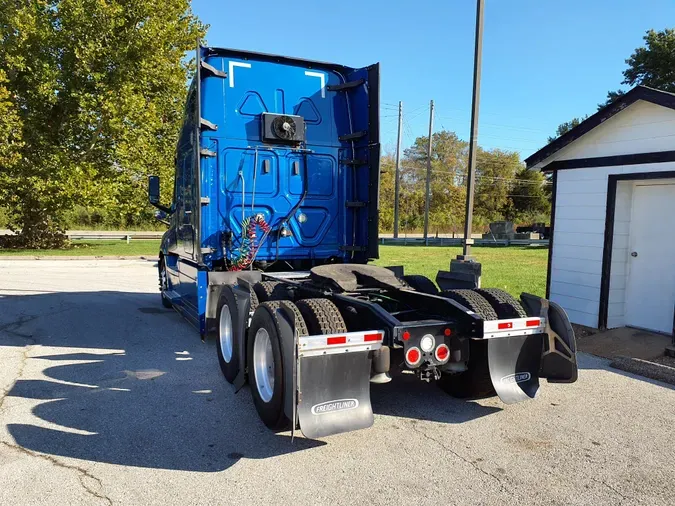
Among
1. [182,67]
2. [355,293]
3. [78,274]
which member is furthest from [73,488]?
[182,67]

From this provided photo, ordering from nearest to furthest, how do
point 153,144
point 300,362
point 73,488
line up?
point 73,488, point 300,362, point 153,144

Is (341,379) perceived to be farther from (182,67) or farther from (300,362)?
(182,67)

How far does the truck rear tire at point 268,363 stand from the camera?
3727 mm

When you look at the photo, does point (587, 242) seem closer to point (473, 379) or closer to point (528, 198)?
point (473, 379)

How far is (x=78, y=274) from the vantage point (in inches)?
598

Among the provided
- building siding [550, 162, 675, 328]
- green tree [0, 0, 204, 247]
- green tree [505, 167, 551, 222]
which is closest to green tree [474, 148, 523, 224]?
green tree [505, 167, 551, 222]

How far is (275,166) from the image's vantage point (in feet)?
22.2

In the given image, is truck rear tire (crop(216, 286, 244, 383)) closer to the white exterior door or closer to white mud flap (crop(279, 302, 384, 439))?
white mud flap (crop(279, 302, 384, 439))

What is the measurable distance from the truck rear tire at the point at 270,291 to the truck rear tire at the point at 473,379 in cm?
182

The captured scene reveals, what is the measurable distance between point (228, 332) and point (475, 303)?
2577 millimetres

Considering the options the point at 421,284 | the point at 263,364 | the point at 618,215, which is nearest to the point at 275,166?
the point at 421,284

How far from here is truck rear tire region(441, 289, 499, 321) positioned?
434cm

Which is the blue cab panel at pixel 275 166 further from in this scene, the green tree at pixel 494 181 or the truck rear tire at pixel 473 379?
the green tree at pixel 494 181

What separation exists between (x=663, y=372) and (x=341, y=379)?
397cm
